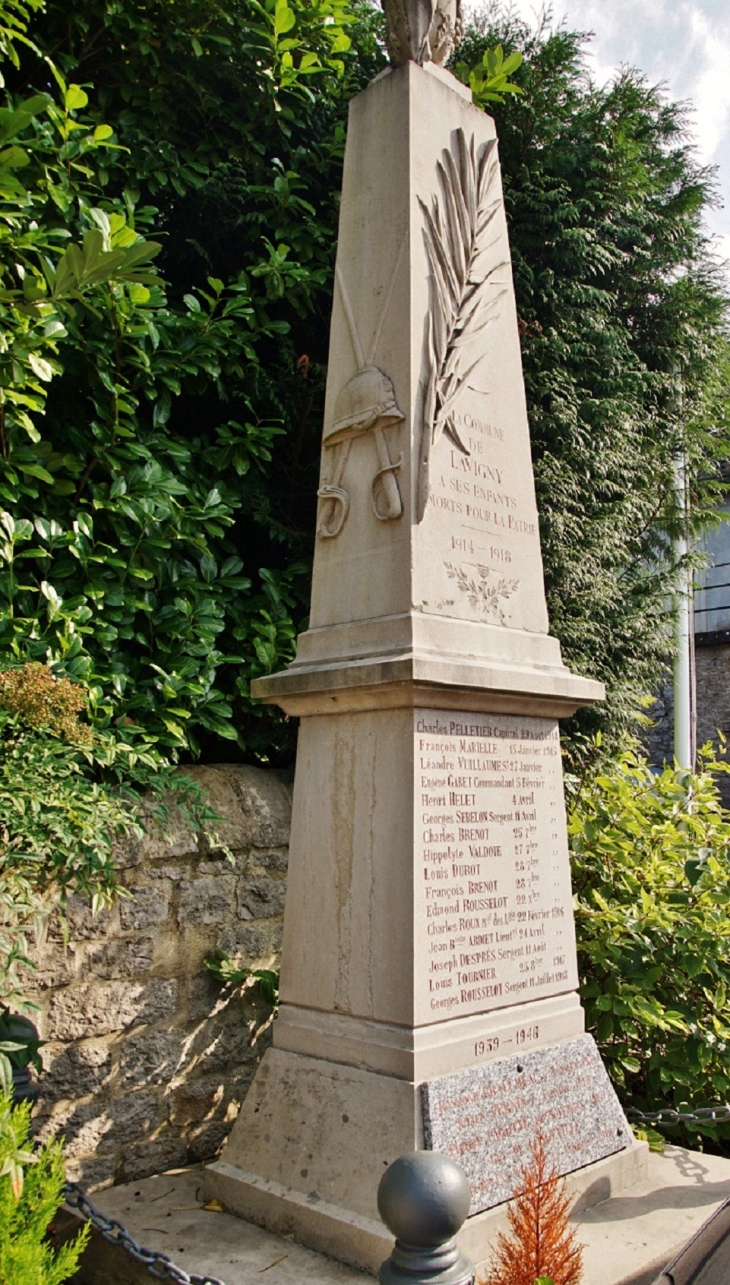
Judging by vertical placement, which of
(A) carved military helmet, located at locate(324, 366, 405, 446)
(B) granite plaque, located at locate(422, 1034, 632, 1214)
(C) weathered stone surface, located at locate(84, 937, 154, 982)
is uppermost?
(A) carved military helmet, located at locate(324, 366, 405, 446)

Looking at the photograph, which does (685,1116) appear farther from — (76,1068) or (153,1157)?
(76,1068)

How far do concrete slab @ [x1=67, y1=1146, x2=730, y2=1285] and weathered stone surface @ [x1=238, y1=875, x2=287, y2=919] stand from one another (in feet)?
3.27

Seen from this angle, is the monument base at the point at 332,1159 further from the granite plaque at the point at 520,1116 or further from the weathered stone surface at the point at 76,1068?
the weathered stone surface at the point at 76,1068

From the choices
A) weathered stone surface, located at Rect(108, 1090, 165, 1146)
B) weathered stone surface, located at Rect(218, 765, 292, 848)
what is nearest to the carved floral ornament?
weathered stone surface, located at Rect(218, 765, 292, 848)

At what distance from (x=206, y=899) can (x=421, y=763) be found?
1406 mm

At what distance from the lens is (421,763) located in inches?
123

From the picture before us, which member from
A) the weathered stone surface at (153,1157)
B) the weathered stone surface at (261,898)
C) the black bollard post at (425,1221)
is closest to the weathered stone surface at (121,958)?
the weathered stone surface at (261,898)

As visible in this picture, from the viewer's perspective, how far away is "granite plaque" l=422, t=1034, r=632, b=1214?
2930mm

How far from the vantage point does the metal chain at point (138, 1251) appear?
255 cm

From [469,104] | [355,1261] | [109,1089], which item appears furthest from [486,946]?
[469,104]

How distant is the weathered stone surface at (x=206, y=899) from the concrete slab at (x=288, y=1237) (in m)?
0.89

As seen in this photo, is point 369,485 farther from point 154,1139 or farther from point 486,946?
point 154,1139

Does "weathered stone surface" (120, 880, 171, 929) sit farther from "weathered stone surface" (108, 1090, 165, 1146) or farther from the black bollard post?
the black bollard post

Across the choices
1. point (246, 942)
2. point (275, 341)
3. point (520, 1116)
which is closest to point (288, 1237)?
point (520, 1116)
